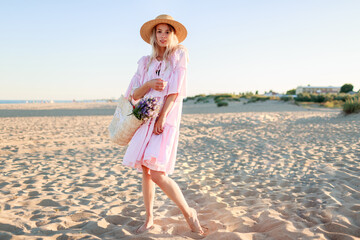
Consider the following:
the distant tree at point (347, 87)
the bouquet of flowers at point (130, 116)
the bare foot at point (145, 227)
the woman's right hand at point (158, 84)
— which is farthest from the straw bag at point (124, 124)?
the distant tree at point (347, 87)

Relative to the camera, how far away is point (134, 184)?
159 inches

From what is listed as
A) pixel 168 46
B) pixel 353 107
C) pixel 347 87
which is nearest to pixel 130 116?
pixel 168 46

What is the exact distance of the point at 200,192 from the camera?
367 cm

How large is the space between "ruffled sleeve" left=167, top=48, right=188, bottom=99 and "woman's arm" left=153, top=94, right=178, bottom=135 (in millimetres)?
50

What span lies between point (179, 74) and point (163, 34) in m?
0.40

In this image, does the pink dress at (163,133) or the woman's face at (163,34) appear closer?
the pink dress at (163,133)

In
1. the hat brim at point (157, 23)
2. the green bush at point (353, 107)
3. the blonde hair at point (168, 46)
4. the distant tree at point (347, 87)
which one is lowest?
the green bush at point (353, 107)

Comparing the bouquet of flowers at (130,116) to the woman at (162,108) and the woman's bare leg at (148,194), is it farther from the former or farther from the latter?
the woman's bare leg at (148,194)

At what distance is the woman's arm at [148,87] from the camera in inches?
88.9

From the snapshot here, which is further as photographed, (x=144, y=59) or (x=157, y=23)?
(x=144, y=59)

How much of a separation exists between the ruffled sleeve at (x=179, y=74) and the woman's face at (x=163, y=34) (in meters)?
0.15

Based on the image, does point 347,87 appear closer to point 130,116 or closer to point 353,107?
point 353,107

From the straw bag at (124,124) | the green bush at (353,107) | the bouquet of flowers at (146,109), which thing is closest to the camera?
the bouquet of flowers at (146,109)

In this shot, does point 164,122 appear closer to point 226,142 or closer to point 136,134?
point 136,134
